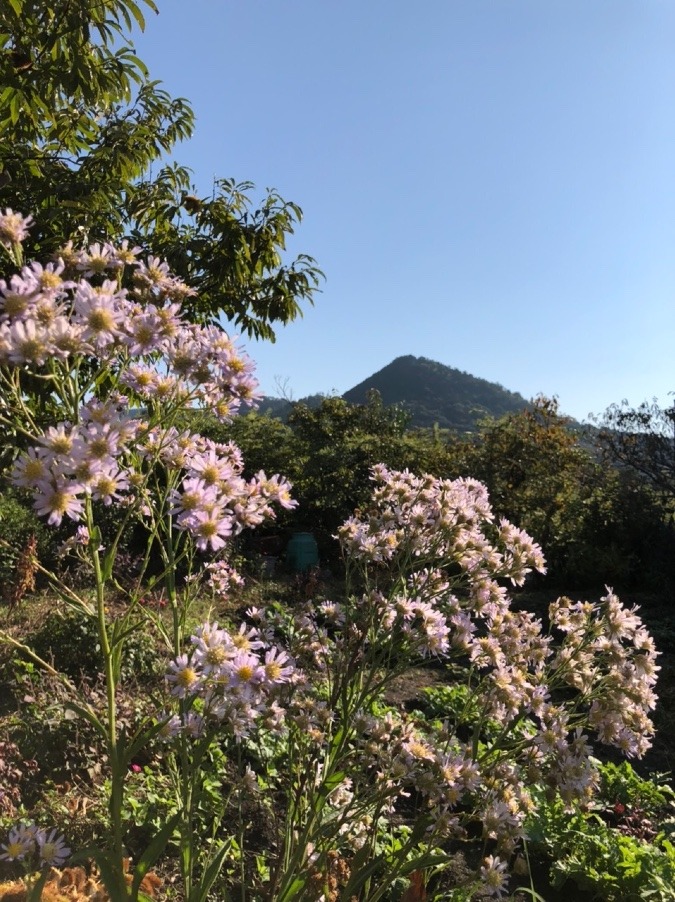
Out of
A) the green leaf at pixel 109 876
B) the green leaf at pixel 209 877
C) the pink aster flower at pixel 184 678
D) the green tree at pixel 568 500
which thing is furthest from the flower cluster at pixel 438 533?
the green tree at pixel 568 500

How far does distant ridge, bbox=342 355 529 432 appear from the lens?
44125 mm

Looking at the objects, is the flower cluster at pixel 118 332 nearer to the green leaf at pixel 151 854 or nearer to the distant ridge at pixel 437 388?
the green leaf at pixel 151 854

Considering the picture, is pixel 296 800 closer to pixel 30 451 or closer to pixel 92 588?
pixel 30 451

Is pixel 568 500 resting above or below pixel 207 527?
above

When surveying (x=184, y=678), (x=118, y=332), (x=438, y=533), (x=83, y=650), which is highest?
(x=118, y=332)

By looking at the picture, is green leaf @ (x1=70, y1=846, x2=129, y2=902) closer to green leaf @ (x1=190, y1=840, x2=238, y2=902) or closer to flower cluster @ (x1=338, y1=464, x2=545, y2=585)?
green leaf @ (x1=190, y1=840, x2=238, y2=902)

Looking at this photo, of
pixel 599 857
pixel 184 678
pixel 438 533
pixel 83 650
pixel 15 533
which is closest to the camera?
pixel 184 678

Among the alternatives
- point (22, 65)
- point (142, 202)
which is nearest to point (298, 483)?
point (142, 202)

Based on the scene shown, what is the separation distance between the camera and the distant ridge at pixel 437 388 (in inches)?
1737

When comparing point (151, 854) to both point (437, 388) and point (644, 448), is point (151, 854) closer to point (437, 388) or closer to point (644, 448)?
point (644, 448)

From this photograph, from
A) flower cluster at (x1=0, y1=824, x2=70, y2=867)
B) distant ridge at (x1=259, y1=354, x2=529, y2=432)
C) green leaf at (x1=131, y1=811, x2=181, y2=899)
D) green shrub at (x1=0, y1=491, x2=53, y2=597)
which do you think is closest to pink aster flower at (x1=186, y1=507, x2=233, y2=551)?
green leaf at (x1=131, y1=811, x2=181, y2=899)

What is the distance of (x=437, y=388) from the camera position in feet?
154

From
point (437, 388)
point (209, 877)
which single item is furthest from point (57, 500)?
point (437, 388)

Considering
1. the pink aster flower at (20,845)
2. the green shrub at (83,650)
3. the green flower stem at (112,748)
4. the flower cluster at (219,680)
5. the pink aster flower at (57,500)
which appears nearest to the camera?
the pink aster flower at (57,500)
